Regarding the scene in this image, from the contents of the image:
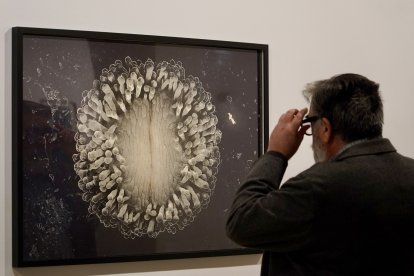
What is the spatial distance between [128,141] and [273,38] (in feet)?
1.99

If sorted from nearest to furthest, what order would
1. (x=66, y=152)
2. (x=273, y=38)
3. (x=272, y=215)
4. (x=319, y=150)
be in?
1. (x=272, y=215)
2. (x=319, y=150)
3. (x=66, y=152)
4. (x=273, y=38)

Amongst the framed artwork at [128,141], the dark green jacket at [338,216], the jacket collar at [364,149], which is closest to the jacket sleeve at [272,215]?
the dark green jacket at [338,216]

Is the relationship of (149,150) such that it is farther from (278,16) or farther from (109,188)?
(278,16)

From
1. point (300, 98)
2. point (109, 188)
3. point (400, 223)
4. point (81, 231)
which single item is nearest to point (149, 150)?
point (109, 188)

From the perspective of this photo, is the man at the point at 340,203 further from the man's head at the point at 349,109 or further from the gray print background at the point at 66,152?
the gray print background at the point at 66,152

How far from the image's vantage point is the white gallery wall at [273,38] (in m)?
1.62

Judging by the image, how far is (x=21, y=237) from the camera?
1569mm

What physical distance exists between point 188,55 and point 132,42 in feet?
0.59

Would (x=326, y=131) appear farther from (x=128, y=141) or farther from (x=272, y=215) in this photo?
(x=128, y=141)

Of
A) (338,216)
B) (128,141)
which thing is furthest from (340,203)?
(128,141)

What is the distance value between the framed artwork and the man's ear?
2.05 feet

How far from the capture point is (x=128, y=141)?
5.56 feet

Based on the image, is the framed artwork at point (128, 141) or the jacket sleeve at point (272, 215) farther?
the framed artwork at point (128, 141)

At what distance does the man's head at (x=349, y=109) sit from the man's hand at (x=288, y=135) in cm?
7
